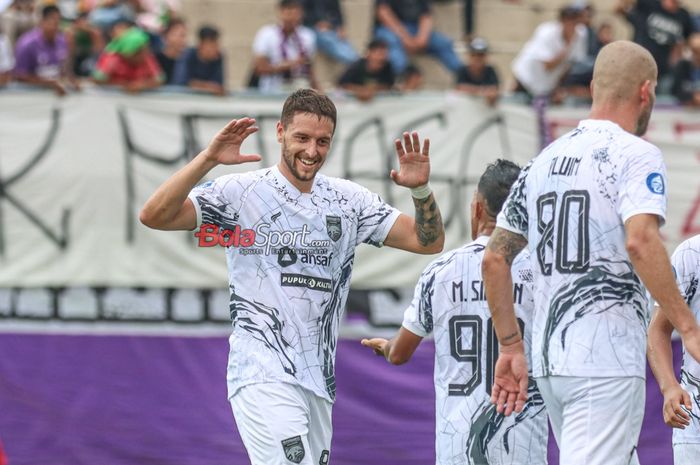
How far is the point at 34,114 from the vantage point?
11133 mm

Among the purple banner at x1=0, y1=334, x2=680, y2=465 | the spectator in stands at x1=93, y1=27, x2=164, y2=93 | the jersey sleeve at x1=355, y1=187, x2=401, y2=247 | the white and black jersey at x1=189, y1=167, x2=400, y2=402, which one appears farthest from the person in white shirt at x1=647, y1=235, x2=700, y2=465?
the spectator in stands at x1=93, y1=27, x2=164, y2=93

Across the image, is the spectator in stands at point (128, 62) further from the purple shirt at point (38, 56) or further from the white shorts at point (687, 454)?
the white shorts at point (687, 454)

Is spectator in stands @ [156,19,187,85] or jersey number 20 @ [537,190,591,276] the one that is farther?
spectator in stands @ [156,19,187,85]

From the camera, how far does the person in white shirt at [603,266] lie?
5.08 meters

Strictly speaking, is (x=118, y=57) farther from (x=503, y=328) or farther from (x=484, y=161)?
(x=503, y=328)

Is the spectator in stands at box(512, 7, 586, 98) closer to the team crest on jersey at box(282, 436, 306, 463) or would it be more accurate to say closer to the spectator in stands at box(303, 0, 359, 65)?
the spectator in stands at box(303, 0, 359, 65)

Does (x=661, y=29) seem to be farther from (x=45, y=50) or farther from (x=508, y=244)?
(x=508, y=244)

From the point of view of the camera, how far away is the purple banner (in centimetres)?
1084

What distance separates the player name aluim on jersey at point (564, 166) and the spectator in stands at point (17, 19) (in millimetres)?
9844

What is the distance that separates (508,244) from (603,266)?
48 centimetres

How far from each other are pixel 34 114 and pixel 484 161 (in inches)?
147

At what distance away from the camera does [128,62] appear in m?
12.2

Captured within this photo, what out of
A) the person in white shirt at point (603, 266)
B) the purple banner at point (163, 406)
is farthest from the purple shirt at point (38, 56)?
the person in white shirt at point (603, 266)

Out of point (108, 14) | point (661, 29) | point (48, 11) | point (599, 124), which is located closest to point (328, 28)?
point (108, 14)
